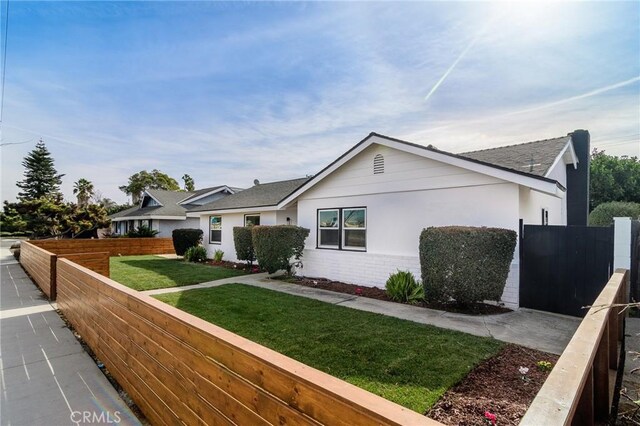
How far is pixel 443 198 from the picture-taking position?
845cm

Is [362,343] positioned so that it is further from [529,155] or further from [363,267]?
[529,155]

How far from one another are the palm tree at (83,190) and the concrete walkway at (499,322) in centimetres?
4552

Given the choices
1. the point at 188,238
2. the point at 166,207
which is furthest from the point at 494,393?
the point at 166,207

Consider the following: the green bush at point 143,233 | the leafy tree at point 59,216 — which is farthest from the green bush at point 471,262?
the leafy tree at point 59,216

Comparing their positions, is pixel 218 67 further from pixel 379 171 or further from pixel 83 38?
pixel 379 171

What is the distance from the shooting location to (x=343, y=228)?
35.2ft

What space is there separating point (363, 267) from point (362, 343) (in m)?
4.96

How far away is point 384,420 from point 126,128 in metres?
16.7

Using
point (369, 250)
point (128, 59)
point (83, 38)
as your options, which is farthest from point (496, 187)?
point (83, 38)

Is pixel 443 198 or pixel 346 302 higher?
pixel 443 198

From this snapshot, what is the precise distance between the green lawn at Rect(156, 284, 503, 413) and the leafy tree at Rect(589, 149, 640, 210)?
2730 cm

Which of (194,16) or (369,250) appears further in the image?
(369,250)

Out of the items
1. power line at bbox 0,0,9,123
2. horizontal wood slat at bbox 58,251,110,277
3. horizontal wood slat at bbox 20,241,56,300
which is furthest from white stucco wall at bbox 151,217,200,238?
horizontal wood slat at bbox 58,251,110,277

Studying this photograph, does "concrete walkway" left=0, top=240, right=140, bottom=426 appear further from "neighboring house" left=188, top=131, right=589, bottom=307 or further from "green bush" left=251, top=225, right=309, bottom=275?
"neighboring house" left=188, top=131, right=589, bottom=307
